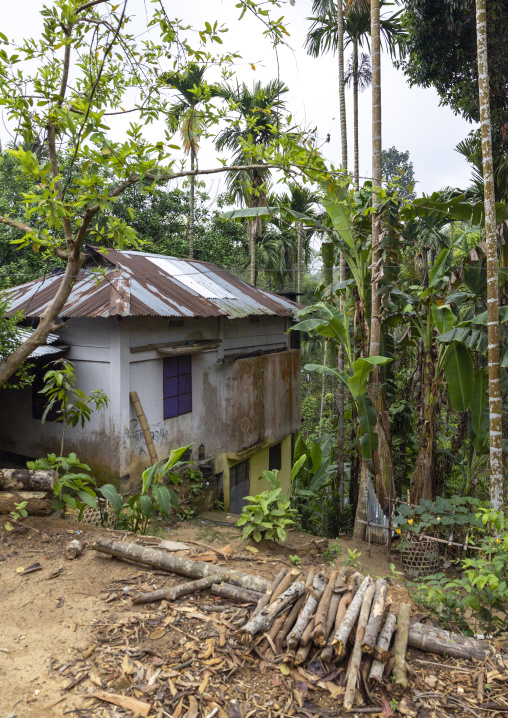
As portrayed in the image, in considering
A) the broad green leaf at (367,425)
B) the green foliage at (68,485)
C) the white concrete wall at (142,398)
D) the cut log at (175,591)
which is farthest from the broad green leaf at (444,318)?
the green foliage at (68,485)

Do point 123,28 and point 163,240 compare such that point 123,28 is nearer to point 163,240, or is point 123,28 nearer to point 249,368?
point 249,368

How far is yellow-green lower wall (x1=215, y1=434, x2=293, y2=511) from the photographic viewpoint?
33.2 feet

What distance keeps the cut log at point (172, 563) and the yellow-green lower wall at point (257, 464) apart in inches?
207

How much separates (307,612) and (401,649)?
66cm

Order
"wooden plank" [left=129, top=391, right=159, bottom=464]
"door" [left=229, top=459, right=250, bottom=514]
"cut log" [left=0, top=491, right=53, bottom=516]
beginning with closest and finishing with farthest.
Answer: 1. "cut log" [left=0, top=491, right=53, bottom=516]
2. "wooden plank" [left=129, top=391, right=159, bottom=464]
3. "door" [left=229, top=459, right=250, bottom=514]

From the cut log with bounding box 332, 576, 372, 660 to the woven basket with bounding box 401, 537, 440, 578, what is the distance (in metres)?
3.62

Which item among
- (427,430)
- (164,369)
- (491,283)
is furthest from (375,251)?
(164,369)

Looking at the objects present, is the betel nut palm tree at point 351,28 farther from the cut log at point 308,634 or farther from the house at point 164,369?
the cut log at point 308,634

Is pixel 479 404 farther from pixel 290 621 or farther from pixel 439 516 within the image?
pixel 290 621

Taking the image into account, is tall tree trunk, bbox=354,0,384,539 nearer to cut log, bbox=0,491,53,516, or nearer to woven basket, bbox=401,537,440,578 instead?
woven basket, bbox=401,537,440,578

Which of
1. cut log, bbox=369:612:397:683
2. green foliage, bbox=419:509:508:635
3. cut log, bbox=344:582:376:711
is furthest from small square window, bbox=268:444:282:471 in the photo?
cut log, bbox=369:612:397:683

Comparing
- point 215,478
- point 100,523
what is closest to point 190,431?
point 215,478

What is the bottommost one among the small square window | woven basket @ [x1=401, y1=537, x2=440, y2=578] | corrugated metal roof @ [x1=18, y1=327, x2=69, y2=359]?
woven basket @ [x1=401, y1=537, x2=440, y2=578]

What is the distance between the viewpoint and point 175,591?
4.02 meters
